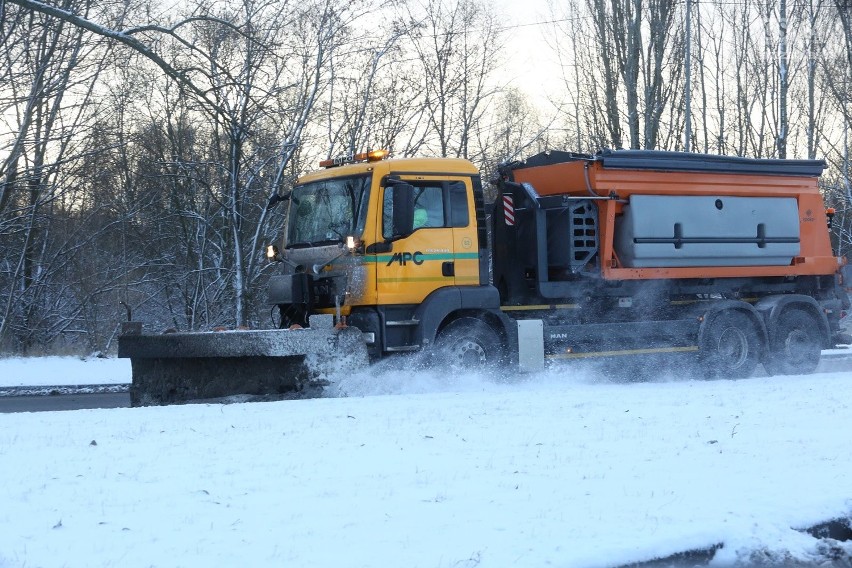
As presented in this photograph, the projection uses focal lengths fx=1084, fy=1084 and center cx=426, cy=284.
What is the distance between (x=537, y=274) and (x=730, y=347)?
10.9ft

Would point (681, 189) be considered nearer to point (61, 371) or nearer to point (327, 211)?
point (327, 211)

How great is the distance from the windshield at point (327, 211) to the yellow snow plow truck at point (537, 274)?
0.02m

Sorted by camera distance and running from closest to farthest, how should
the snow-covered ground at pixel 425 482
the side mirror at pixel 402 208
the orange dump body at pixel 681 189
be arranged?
the snow-covered ground at pixel 425 482 → the side mirror at pixel 402 208 → the orange dump body at pixel 681 189

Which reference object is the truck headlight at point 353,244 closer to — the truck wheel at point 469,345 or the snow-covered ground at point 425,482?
the truck wheel at point 469,345

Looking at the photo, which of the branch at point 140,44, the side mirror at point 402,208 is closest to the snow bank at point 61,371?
the side mirror at point 402,208

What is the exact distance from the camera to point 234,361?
12.0 m

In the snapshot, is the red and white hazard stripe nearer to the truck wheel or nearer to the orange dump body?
the orange dump body

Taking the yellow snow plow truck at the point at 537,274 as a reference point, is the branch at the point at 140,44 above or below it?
above

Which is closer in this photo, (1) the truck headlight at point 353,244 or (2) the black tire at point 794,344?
(1) the truck headlight at point 353,244

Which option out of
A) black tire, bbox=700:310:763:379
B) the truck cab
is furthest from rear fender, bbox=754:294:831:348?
the truck cab

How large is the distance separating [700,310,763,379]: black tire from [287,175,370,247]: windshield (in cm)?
534

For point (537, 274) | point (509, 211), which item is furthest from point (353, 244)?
point (537, 274)

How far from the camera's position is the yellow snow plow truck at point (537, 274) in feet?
39.7

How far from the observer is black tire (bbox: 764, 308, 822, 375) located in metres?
15.4
